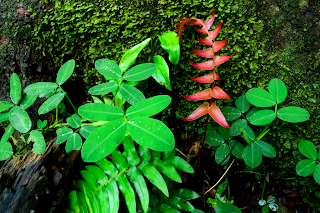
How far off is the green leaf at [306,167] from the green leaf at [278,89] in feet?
1.72

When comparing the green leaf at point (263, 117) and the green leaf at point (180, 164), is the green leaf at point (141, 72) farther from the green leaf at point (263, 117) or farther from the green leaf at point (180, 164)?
the green leaf at point (263, 117)

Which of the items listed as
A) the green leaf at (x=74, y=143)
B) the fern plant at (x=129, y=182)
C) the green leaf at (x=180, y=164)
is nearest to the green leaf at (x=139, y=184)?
the fern plant at (x=129, y=182)

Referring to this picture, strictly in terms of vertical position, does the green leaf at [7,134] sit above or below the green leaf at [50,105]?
below

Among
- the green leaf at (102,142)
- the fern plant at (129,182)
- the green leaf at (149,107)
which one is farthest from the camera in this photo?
the fern plant at (129,182)

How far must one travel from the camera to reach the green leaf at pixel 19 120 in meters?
→ 1.43

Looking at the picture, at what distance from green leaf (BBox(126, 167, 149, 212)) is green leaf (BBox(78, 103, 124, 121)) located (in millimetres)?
568

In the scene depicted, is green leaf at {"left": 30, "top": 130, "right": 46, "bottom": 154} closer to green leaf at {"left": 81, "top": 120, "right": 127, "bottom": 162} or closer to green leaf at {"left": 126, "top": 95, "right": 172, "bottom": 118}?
green leaf at {"left": 81, "top": 120, "right": 127, "bottom": 162}

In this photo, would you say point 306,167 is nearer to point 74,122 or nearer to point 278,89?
point 278,89

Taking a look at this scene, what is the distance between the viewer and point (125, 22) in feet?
5.92

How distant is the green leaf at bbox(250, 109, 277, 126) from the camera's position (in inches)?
59.4

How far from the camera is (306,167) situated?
152 cm

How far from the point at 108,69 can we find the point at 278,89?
1317 mm

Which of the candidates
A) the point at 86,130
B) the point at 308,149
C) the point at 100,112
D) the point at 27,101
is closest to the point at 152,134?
the point at 100,112

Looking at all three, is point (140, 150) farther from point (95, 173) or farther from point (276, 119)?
point (276, 119)
